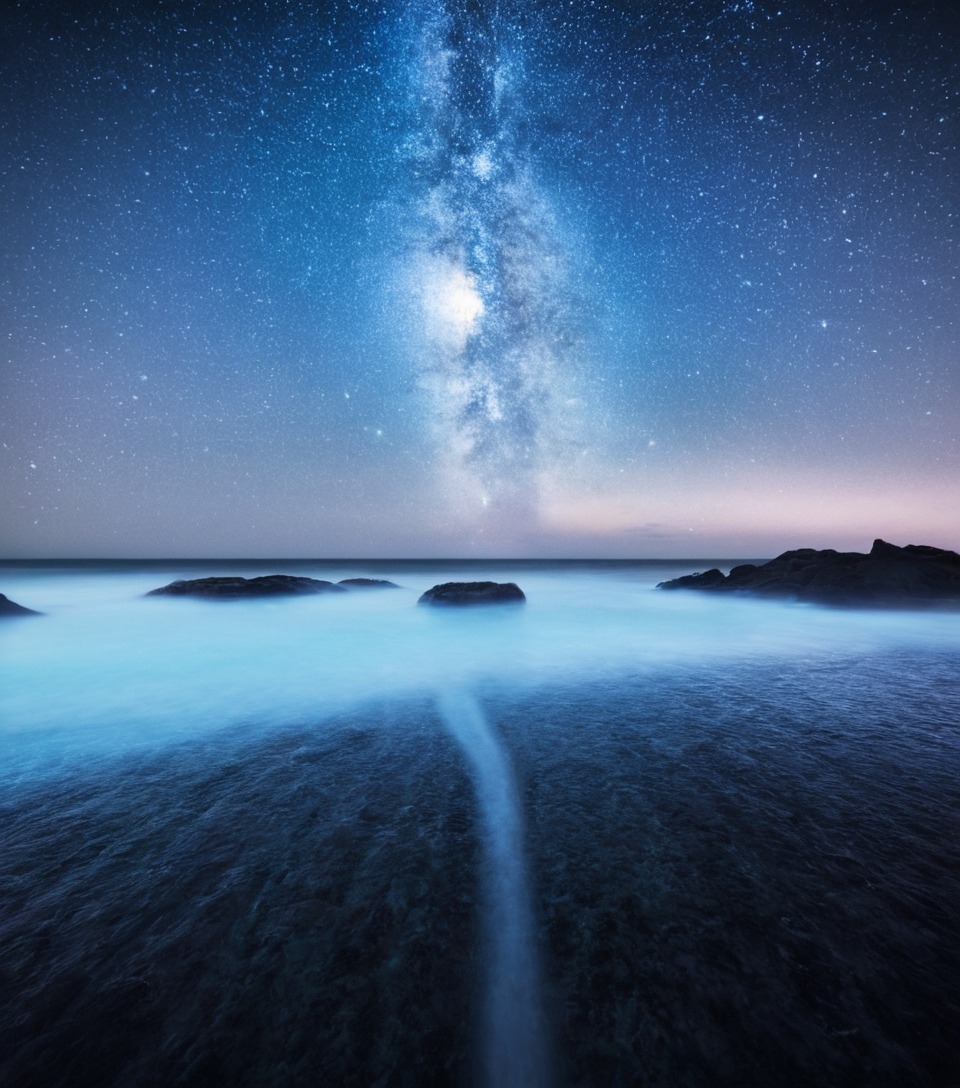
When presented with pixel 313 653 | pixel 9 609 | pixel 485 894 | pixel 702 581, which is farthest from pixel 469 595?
pixel 9 609

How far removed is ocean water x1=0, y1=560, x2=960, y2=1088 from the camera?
2.15m

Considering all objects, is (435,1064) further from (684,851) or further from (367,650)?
(367,650)

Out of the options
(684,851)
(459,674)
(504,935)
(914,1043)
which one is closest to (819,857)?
(684,851)

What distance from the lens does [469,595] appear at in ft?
75.7

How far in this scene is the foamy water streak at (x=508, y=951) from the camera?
213 cm

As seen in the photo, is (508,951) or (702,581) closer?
(508,951)

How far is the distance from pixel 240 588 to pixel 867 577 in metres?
33.9

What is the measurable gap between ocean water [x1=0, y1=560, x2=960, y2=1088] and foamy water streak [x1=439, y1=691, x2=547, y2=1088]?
2 centimetres

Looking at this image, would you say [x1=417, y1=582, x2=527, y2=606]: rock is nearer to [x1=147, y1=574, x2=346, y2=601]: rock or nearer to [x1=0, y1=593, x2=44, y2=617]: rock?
[x1=147, y1=574, x2=346, y2=601]: rock

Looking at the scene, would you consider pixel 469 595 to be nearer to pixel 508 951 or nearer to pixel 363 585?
pixel 363 585

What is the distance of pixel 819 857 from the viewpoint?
3.44 meters

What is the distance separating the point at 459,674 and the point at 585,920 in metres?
7.04

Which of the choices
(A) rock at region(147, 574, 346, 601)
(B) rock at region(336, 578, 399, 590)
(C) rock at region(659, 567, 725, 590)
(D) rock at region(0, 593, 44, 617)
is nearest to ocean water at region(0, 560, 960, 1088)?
(D) rock at region(0, 593, 44, 617)

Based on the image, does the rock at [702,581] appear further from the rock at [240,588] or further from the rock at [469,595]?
the rock at [240,588]
